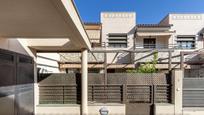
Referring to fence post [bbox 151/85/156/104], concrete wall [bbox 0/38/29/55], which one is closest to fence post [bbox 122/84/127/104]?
fence post [bbox 151/85/156/104]

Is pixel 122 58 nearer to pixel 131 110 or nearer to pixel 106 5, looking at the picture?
pixel 106 5

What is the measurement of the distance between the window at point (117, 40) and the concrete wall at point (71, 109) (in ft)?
27.4

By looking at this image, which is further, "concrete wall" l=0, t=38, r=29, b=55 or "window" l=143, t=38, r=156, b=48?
"window" l=143, t=38, r=156, b=48

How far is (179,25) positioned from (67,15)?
1522 cm

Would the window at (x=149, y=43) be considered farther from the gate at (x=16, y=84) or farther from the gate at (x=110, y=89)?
the gate at (x=16, y=84)

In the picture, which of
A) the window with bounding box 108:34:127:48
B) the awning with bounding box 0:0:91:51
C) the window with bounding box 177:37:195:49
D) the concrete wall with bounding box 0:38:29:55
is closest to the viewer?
the awning with bounding box 0:0:91:51

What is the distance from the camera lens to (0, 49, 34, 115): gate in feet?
20.8

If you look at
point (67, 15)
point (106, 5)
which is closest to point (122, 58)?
point (106, 5)

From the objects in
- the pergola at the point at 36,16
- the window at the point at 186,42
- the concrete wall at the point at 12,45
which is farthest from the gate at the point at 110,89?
the window at the point at 186,42

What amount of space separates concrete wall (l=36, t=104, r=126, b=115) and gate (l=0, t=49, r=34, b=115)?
1.76 feet

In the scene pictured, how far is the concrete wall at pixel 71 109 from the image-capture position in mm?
9289

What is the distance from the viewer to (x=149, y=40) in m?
17.6

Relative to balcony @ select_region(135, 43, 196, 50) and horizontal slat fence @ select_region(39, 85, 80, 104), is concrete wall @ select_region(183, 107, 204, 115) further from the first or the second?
balcony @ select_region(135, 43, 196, 50)

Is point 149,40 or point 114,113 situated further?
point 149,40
